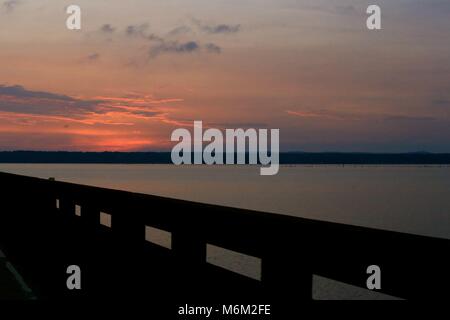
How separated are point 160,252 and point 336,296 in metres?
21.7

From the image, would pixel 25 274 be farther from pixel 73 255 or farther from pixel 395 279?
pixel 395 279

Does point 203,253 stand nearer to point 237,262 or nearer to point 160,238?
point 237,262

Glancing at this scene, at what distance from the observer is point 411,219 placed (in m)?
70.1

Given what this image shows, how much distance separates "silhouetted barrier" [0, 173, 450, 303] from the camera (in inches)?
144

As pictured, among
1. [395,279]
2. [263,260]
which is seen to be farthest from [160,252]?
[395,279]

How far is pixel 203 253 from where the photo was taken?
5.72m

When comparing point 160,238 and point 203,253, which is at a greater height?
point 203,253

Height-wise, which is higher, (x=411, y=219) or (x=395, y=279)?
(x=395, y=279)

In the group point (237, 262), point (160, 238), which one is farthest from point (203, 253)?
point (160, 238)

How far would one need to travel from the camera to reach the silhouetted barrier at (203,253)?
3646mm

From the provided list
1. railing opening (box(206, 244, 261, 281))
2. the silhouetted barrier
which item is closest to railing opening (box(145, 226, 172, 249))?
railing opening (box(206, 244, 261, 281))

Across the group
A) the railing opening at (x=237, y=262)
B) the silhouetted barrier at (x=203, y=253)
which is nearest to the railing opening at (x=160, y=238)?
the railing opening at (x=237, y=262)

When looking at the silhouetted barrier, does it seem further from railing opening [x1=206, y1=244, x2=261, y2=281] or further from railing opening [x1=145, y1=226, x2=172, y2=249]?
railing opening [x1=145, y1=226, x2=172, y2=249]

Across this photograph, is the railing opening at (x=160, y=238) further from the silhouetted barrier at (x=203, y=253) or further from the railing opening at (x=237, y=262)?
the silhouetted barrier at (x=203, y=253)
